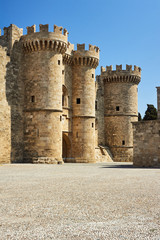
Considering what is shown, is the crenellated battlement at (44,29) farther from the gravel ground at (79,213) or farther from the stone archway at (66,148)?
the gravel ground at (79,213)

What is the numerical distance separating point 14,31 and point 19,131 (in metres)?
7.83

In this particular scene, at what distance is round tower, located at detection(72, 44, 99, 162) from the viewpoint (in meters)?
27.2

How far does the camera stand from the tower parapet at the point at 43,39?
23217 millimetres

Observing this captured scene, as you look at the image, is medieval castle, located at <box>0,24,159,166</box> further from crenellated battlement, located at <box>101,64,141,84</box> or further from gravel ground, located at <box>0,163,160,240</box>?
gravel ground, located at <box>0,163,160,240</box>

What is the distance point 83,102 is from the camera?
2756cm

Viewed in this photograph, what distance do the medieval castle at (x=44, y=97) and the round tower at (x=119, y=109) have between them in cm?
616

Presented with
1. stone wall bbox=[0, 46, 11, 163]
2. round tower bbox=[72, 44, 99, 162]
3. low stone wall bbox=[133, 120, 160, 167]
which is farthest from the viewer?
round tower bbox=[72, 44, 99, 162]

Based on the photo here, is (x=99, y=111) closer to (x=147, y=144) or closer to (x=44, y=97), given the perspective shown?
(x=44, y=97)

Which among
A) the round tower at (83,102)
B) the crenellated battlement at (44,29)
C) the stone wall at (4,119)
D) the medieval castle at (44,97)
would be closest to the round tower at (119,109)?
the medieval castle at (44,97)

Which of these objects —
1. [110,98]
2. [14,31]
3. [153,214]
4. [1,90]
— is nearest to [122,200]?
[153,214]

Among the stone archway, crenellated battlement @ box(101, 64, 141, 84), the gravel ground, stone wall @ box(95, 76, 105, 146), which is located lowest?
the gravel ground

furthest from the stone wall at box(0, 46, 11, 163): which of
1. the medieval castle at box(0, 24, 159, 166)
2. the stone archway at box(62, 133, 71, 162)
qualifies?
the stone archway at box(62, 133, 71, 162)

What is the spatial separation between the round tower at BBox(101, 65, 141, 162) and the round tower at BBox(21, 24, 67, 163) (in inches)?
448

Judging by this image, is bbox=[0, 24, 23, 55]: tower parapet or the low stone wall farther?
bbox=[0, 24, 23, 55]: tower parapet
